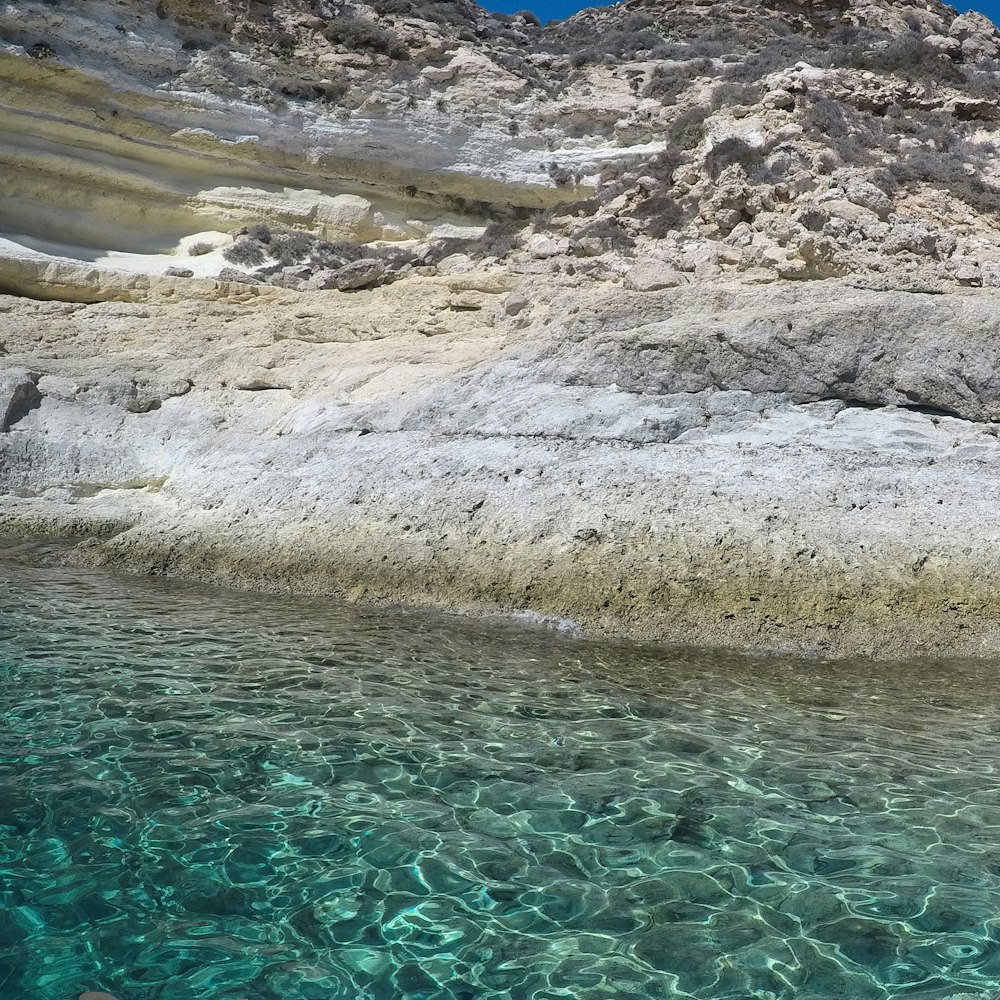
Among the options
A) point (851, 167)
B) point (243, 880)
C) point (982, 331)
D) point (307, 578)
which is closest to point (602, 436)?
point (307, 578)

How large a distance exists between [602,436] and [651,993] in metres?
6.82

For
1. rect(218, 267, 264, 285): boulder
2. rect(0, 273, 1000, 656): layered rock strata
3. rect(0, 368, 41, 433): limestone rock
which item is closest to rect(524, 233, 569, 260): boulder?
rect(0, 273, 1000, 656): layered rock strata

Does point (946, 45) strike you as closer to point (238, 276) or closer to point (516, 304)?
point (516, 304)

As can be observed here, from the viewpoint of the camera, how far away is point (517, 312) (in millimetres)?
13164

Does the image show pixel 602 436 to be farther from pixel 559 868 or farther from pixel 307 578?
pixel 559 868

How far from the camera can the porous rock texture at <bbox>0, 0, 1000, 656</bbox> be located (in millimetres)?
8523

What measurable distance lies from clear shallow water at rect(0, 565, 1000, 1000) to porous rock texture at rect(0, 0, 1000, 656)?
1390mm

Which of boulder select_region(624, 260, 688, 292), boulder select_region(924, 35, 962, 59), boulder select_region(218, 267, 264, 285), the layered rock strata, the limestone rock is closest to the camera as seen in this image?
the layered rock strata

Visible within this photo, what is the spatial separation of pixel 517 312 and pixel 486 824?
30.9 ft

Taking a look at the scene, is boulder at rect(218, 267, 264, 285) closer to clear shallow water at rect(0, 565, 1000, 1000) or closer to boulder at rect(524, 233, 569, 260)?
boulder at rect(524, 233, 569, 260)

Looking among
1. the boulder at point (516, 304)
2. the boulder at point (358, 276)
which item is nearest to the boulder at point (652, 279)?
the boulder at point (516, 304)

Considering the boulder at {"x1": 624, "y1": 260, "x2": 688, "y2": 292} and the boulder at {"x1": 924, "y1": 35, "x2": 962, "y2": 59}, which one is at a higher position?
the boulder at {"x1": 924, "y1": 35, "x2": 962, "y2": 59}

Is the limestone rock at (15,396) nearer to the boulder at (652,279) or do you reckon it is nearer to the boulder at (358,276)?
the boulder at (358,276)

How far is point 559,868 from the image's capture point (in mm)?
4188
